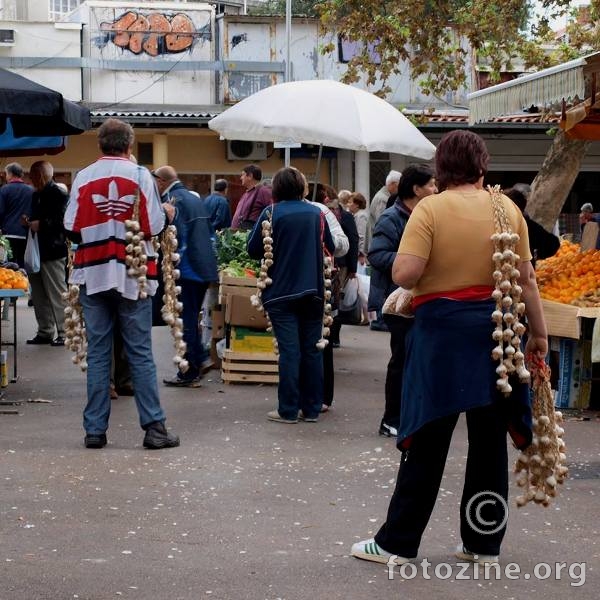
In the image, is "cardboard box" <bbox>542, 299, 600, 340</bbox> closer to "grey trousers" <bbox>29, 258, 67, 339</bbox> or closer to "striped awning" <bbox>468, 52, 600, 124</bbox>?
"striped awning" <bbox>468, 52, 600, 124</bbox>

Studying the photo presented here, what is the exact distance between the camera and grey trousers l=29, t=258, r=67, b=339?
1421cm

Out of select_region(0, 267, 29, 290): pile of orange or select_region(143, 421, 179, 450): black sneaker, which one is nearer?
select_region(143, 421, 179, 450): black sneaker

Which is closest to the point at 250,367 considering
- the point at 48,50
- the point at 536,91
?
the point at 536,91

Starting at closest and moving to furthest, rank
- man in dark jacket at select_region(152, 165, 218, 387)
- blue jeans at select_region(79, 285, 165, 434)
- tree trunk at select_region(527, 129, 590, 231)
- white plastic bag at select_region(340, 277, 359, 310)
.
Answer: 1. blue jeans at select_region(79, 285, 165, 434)
2. man in dark jacket at select_region(152, 165, 218, 387)
3. white plastic bag at select_region(340, 277, 359, 310)
4. tree trunk at select_region(527, 129, 590, 231)

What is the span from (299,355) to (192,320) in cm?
199

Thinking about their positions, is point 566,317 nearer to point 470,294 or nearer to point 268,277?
point 268,277

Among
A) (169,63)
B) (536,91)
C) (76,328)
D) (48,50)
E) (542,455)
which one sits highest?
(48,50)

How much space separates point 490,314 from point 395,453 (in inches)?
123

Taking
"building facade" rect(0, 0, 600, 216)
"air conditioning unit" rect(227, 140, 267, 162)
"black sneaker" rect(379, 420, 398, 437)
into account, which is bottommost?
"black sneaker" rect(379, 420, 398, 437)

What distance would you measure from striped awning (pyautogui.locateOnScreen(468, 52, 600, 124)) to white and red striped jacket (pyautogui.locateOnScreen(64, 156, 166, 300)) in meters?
3.62

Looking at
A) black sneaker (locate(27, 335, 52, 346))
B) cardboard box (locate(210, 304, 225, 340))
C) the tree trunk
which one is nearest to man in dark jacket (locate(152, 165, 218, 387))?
cardboard box (locate(210, 304, 225, 340))

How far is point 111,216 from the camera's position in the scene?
7.95m

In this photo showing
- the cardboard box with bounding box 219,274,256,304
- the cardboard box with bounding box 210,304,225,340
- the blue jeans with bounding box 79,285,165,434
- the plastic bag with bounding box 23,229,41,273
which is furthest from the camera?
the plastic bag with bounding box 23,229,41,273

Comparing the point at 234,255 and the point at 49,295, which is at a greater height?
the point at 234,255
